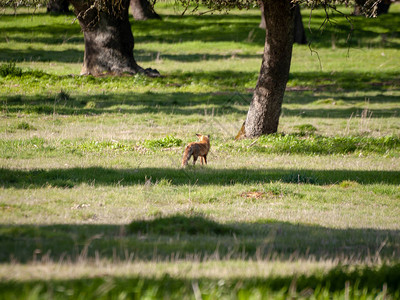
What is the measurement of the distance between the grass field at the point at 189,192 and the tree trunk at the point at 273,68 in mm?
618

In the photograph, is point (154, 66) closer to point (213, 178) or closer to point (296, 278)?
point (213, 178)

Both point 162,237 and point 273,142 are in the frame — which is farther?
point 273,142

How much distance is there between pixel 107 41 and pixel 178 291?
22.7m

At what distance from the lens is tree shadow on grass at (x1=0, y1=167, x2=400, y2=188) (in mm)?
10211

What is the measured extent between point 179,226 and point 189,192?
2.05 metres

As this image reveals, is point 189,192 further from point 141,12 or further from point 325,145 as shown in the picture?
point 141,12

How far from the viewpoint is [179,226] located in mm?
7543

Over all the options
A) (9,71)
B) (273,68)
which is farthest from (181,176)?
(9,71)

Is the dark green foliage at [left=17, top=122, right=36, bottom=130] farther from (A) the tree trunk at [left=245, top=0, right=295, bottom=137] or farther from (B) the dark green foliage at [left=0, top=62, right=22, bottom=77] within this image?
(B) the dark green foliage at [left=0, top=62, right=22, bottom=77]

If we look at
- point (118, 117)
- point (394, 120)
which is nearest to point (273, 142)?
point (118, 117)

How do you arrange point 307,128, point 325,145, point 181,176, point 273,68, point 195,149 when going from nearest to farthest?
point 181,176 < point 195,149 < point 325,145 < point 273,68 < point 307,128

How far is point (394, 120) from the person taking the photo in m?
19.9

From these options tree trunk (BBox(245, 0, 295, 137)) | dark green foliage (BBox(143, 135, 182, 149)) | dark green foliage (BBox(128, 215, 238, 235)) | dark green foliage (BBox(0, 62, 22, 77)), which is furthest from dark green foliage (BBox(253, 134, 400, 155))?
dark green foliage (BBox(0, 62, 22, 77))

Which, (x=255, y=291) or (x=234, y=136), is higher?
(x=255, y=291)
